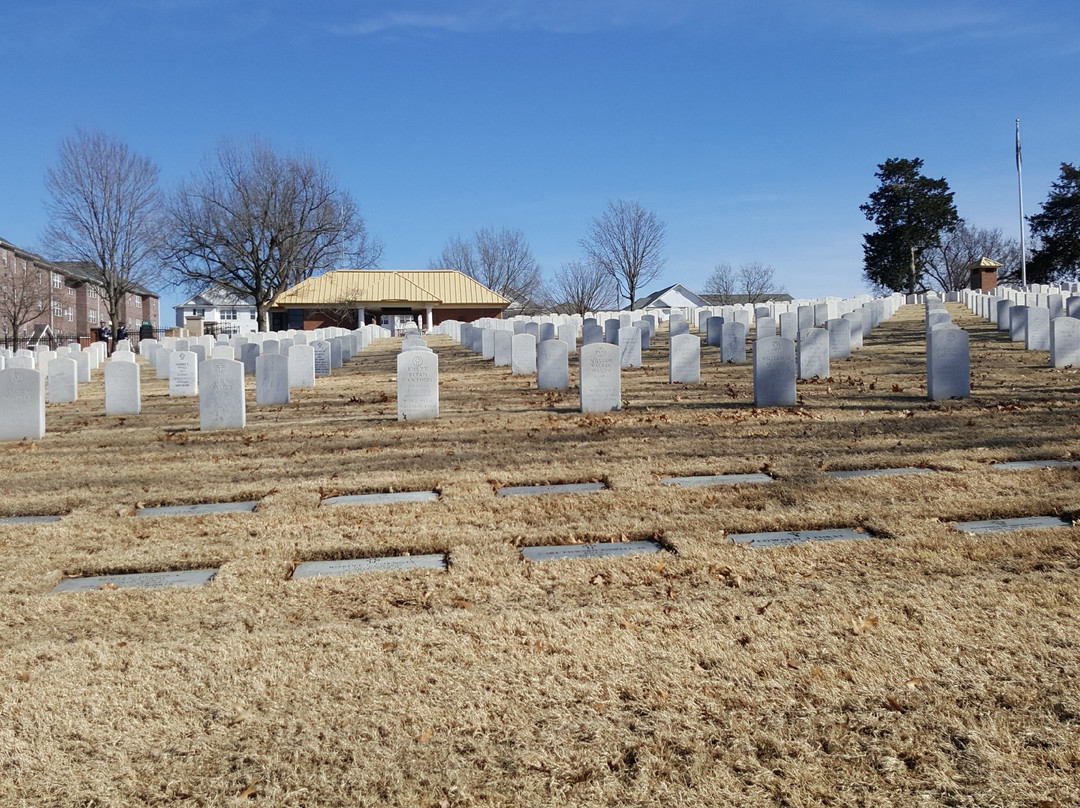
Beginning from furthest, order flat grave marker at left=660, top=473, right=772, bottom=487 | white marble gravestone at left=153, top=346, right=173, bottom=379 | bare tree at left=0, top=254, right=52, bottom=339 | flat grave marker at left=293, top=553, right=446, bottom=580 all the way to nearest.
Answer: bare tree at left=0, top=254, right=52, bottom=339
white marble gravestone at left=153, top=346, right=173, bottom=379
flat grave marker at left=660, top=473, right=772, bottom=487
flat grave marker at left=293, top=553, right=446, bottom=580

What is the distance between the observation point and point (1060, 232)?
Answer: 60.6m

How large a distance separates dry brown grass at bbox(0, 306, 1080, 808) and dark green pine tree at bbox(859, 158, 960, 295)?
61781 millimetres

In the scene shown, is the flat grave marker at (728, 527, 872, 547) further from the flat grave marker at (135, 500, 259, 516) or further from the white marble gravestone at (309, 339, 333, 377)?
the white marble gravestone at (309, 339, 333, 377)

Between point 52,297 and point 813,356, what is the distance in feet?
186

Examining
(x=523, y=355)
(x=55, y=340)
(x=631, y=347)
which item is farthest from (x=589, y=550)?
(x=55, y=340)

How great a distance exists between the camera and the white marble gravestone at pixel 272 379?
14.3 m

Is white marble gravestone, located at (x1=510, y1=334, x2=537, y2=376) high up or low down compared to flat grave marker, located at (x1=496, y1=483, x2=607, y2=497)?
up

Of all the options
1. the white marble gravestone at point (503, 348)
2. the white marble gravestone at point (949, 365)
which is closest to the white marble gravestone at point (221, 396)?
the white marble gravestone at point (503, 348)

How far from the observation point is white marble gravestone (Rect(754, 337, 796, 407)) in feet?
40.2

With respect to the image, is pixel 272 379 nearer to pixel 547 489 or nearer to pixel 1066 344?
pixel 547 489

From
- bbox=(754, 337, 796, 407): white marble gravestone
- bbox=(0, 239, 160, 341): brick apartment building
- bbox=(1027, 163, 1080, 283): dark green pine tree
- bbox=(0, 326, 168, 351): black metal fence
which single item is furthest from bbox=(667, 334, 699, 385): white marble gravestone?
bbox=(1027, 163, 1080, 283): dark green pine tree

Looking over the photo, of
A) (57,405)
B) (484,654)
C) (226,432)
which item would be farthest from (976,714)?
(57,405)

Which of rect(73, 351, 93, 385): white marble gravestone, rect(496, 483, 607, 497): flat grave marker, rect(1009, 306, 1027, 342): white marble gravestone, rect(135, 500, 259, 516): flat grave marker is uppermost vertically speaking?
rect(1009, 306, 1027, 342): white marble gravestone

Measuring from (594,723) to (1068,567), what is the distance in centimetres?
324
